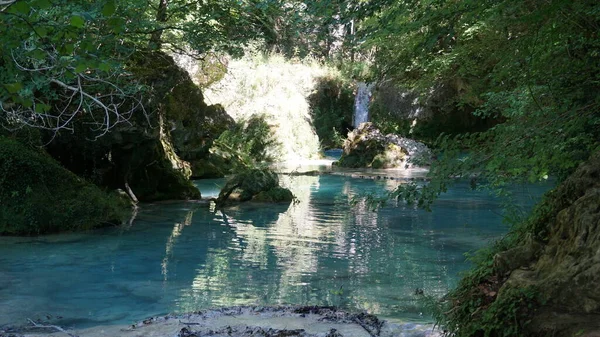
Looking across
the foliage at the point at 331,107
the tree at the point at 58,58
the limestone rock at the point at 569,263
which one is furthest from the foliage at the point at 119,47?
the foliage at the point at 331,107

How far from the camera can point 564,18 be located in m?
4.73

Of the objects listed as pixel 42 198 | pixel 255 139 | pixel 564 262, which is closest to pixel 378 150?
pixel 255 139

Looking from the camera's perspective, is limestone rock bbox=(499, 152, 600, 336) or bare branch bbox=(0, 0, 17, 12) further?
limestone rock bbox=(499, 152, 600, 336)

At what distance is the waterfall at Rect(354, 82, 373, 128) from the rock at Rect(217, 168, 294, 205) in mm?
17589

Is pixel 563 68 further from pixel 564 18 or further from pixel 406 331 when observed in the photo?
pixel 406 331

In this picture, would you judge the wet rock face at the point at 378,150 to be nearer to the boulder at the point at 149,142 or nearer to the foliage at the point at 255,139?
the foliage at the point at 255,139

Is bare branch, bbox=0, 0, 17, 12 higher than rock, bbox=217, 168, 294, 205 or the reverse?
higher

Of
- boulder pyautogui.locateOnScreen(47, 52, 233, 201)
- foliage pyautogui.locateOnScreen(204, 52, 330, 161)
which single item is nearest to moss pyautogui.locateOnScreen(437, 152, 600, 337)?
boulder pyautogui.locateOnScreen(47, 52, 233, 201)

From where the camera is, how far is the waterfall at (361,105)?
109 ft

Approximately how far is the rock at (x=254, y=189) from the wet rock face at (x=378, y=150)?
9.66 meters

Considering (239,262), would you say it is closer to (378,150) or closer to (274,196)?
(274,196)

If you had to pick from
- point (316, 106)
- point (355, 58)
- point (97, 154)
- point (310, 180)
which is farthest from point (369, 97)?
point (97, 154)

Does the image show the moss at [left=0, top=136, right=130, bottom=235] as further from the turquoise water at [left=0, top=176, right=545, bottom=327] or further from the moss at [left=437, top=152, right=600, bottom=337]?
the moss at [left=437, top=152, right=600, bottom=337]

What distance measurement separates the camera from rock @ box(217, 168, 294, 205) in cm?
1580
